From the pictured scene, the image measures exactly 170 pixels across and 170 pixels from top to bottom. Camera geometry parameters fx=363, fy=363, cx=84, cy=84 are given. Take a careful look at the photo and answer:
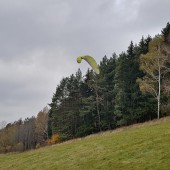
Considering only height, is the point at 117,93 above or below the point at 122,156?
above

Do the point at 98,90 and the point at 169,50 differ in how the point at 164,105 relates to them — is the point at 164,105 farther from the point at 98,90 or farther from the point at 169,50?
the point at 98,90

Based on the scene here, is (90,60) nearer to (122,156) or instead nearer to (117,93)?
(122,156)

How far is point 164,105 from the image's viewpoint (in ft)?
167

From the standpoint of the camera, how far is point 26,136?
A: 11394cm

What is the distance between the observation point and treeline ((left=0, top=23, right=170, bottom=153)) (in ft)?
163

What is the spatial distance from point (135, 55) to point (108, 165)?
45133 millimetres

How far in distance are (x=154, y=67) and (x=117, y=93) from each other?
60.5 ft

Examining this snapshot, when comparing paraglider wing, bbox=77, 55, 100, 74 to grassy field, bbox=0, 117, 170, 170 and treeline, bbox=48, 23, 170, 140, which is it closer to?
grassy field, bbox=0, 117, 170, 170

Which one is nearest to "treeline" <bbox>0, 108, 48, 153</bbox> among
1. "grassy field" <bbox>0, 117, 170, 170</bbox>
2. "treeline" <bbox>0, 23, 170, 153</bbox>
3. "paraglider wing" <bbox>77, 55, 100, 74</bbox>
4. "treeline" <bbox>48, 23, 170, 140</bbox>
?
"treeline" <bbox>0, 23, 170, 153</bbox>

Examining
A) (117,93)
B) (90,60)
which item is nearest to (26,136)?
(117,93)

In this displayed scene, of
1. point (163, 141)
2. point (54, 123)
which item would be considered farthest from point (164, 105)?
point (54, 123)

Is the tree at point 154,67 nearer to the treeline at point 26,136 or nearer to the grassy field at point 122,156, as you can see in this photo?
the grassy field at point 122,156

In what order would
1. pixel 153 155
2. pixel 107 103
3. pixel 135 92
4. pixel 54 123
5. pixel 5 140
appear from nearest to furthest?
pixel 153 155, pixel 135 92, pixel 107 103, pixel 54 123, pixel 5 140

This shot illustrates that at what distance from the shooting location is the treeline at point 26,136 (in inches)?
4058
